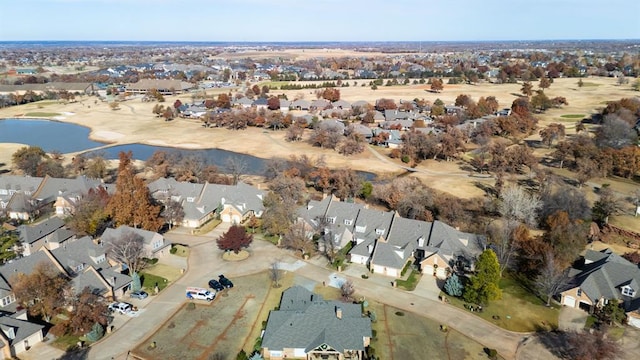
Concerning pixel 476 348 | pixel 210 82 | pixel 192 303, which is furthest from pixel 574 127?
pixel 210 82

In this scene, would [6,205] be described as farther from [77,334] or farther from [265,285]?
[265,285]

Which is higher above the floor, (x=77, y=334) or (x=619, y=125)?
(x=619, y=125)

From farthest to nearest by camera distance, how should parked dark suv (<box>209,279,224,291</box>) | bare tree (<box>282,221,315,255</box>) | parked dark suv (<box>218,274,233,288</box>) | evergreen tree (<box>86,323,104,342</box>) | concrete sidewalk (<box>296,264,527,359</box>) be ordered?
bare tree (<box>282,221,315,255</box>) < parked dark suv (<box>218,274,233,288</box>) < parked dark suv (<box>209,279,224,291</box>) < concrete sidewalk (<box>296,264,527,359</box>) < evergreen tree (<box>86,323,104,342</box>)

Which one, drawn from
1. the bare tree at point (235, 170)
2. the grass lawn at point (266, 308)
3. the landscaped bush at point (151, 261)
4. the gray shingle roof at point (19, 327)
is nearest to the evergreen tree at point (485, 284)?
the grass lawn at point (266, 308)

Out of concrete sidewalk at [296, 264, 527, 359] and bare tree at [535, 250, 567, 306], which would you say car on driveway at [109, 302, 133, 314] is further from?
bare tree at [535, 250, 567, 306]

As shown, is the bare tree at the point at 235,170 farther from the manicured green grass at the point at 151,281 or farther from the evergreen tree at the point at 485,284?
the evergreen tree at the point at 485,284

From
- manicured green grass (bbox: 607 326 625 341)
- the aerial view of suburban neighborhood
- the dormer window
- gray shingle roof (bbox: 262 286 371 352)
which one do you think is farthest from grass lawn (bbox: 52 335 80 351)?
the dormer window

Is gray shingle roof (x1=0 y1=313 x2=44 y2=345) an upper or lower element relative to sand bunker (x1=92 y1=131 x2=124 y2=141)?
upper

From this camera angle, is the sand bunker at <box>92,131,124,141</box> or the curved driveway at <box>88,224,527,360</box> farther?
the sand bunker at <box>92,131,124,141</box>
